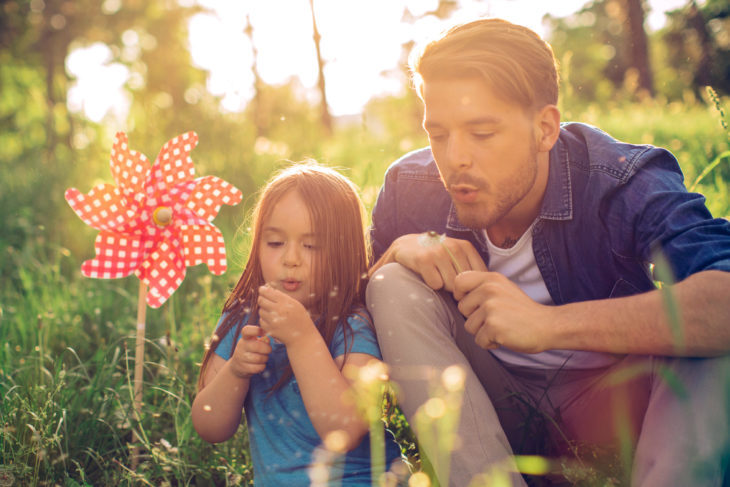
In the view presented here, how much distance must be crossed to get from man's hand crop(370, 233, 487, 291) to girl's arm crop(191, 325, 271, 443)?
0.47 m

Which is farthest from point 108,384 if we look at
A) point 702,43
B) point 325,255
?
point 702,43

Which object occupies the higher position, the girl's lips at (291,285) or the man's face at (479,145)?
the man's face at (479,145)

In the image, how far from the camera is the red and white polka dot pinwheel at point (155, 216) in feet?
6.84

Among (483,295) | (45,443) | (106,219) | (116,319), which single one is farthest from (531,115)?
(116,319)

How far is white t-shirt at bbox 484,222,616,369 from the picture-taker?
1.89 meters

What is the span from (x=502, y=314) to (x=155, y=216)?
1231mm

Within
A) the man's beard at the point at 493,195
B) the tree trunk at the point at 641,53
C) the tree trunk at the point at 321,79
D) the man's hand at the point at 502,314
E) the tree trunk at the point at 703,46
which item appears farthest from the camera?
the tree trunk at the point at 641,53

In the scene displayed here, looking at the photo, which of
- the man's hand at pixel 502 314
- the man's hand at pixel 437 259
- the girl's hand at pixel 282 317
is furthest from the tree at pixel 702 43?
the girl's hand at pixel 282 317

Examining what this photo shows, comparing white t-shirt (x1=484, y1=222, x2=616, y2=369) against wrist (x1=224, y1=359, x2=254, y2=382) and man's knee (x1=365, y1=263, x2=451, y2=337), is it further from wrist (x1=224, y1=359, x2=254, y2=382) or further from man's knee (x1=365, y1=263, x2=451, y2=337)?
wrist (x1=224, y1=359, x2=254, y2=382)

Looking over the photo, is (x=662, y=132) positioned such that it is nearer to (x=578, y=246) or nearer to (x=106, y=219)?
(x=578, y=246)

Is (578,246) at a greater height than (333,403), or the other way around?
(578,246)

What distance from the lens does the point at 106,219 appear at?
209cm

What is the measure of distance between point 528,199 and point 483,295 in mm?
549

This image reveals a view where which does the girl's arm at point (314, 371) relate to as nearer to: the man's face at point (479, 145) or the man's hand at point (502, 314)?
the man's hand at point (502, 314)
